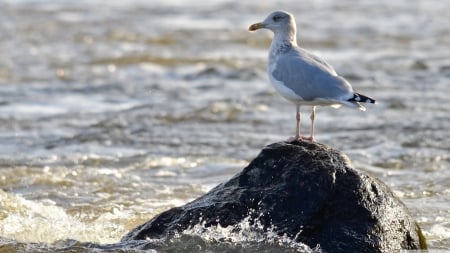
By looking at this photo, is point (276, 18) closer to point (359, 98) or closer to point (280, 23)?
point (280, 23)

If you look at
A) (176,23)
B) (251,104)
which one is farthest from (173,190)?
(176,23)

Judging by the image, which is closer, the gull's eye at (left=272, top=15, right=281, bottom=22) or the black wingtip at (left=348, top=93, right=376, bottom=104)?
the black wingtip at (left=348, top=93, right=376, bottom=104)

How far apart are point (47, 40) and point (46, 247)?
11567 millimetres

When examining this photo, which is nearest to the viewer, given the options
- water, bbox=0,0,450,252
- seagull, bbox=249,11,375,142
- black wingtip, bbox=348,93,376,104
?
black wingtip, bbox=348,93,376,104

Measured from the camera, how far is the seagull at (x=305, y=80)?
558 centimetres

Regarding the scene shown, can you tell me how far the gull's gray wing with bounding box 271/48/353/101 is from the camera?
5613mm

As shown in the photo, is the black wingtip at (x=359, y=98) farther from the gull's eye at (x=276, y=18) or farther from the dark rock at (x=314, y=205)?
the gull's eye at (x=276, y=18)

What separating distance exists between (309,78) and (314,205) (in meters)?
0.81

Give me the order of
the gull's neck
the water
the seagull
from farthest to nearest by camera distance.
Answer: the water, the gull's neck, the seagull

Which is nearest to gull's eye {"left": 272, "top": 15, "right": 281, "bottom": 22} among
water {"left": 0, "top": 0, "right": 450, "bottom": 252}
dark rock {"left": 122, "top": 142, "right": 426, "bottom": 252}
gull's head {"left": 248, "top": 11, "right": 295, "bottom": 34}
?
gull's head {"left": 248, "top": 11, "right": 295, "bottom": 34}

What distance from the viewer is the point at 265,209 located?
551 cm

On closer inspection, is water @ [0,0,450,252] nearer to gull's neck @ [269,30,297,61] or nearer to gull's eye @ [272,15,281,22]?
gull's neck @ [269,30,297,61]

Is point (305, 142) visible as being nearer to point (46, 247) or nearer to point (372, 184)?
point (372, 184)

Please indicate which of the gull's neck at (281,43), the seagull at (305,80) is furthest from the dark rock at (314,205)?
the gull's neck at (281,43)
